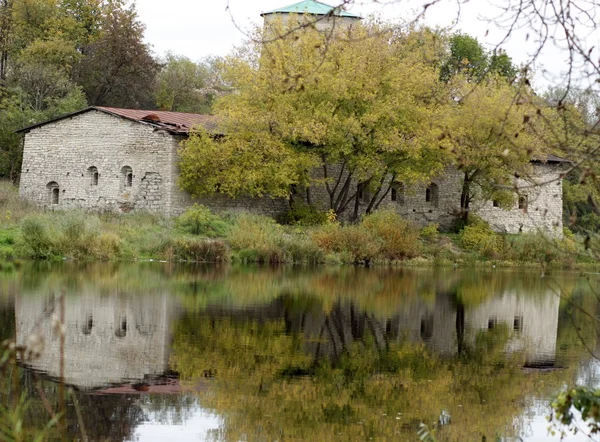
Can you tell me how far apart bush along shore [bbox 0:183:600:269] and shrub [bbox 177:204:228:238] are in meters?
0.03

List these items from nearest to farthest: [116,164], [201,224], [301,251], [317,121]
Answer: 1. [301,251]
2. [201,224]
3. [317,121]
4. [116,164]

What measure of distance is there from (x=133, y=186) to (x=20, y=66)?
16.7 m

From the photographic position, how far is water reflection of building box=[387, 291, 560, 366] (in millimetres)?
15734

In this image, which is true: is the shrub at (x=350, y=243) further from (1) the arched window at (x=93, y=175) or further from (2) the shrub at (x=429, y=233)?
(1) the arched window at (x=93, y=175)

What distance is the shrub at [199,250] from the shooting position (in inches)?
1292

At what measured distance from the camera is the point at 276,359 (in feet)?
42.7

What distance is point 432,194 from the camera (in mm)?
47781

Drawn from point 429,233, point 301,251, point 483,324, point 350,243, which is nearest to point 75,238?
point 301,251

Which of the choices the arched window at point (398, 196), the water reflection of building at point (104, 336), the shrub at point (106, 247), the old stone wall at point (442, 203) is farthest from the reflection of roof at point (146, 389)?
the arched window at point (398, 196)

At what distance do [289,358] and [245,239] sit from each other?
2118cm

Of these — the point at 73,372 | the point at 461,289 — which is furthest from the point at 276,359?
the point at 461,289

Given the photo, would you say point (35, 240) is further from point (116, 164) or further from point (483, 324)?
point (483, 324)

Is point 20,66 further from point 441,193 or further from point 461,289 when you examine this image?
point 461,289

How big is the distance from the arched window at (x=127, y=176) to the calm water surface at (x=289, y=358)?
16259mm
